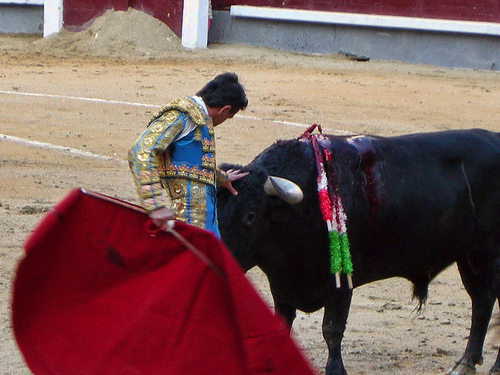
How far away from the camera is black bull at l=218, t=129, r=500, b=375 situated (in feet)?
11.3

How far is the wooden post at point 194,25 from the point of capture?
1259 cm

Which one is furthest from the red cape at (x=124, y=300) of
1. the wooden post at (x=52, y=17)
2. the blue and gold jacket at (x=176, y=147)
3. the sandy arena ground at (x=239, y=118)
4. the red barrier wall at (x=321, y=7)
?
the wooden post at (x=52, y=17)

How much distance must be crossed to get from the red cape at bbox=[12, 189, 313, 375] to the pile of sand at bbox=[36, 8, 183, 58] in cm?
914

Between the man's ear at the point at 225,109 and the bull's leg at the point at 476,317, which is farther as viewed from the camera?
the bull's leg at the point at 476,317

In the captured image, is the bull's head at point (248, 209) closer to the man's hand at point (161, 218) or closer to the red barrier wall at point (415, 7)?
the man's hand at point (161, 218)

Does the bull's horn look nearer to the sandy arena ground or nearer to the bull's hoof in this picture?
the sandy arena ground

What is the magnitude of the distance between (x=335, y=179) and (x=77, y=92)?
632cm

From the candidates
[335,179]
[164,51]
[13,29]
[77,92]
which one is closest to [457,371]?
[335,179]

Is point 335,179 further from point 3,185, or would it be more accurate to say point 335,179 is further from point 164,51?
point 164,51

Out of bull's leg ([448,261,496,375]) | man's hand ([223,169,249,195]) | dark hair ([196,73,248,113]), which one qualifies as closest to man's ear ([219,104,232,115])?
dark hair ([196,73,248,113])

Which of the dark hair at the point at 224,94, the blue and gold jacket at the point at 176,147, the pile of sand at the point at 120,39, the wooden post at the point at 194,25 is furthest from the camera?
the wooden post at the point at 194,25

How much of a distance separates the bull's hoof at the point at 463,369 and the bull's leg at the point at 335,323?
1.88 ft

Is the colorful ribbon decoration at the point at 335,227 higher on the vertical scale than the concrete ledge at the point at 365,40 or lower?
higher

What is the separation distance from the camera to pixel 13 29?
45.0 feet
